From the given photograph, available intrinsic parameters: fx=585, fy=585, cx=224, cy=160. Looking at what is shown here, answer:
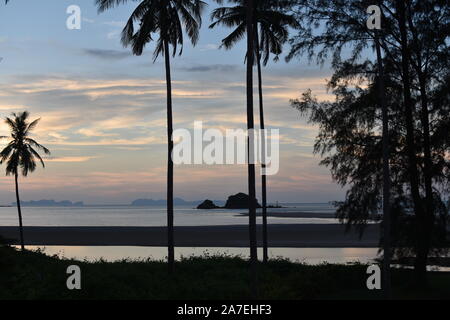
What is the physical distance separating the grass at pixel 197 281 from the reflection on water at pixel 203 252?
38.6ft

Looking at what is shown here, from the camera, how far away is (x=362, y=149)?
93.5 ft

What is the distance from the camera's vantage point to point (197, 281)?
89.5 feet

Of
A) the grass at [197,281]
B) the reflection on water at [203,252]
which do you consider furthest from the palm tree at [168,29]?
the reflection on water at [203,252]

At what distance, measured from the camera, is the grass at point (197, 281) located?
22734 mm

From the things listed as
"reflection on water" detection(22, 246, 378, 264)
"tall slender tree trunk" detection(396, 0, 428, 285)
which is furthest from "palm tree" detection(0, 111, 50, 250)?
"tall slender tree trunk" detection(396, 0, 428, 285)

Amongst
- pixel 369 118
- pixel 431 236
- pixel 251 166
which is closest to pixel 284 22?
pixel 369 118

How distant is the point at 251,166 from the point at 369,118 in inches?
459

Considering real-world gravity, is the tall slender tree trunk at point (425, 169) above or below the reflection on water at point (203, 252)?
above

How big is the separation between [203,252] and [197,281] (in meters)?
16.6

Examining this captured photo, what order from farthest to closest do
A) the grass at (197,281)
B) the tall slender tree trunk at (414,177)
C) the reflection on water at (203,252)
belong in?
1. the reflection on water at (203,252)
2. the tall slender tree trunk at (414,177)
3. the grass at (197,281)

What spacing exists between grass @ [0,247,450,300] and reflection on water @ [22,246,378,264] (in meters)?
11.8

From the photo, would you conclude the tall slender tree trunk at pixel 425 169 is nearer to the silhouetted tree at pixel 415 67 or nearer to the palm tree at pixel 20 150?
the silhouetted tree at pixel 415 67

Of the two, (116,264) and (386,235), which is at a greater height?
(386,235)
